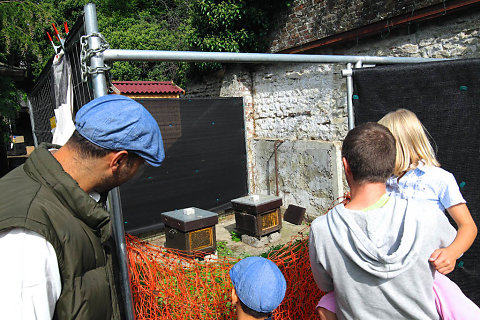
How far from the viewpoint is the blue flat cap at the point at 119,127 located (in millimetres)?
1118

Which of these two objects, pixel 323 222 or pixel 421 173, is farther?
pixel 421 173

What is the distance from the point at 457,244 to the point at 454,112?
1.11 meters

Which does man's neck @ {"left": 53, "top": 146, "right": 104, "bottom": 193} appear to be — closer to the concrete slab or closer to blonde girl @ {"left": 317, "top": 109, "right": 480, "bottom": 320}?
blonde girl @ {"left": 317, "top": 109, "right": 480, "bottom": 320}

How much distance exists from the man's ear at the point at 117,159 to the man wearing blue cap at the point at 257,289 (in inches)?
31.6

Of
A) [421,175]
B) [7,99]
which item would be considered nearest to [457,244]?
[421,175]

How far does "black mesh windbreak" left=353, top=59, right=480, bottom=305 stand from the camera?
7.30 ft

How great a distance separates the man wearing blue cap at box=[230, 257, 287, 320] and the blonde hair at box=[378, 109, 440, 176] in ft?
3.02

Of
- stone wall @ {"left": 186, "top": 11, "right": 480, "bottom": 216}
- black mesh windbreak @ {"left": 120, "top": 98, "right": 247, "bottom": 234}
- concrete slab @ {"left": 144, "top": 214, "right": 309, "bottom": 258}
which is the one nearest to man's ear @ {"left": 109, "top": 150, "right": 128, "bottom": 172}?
concrete slab @ {"left": 144, "top": 214, "right": 309, "bottom": 258}

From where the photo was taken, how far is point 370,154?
4.48 feet

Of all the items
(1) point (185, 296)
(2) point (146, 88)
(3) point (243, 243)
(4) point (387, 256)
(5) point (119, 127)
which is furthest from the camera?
(2) point (146, 88)

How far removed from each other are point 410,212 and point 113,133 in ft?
3.82

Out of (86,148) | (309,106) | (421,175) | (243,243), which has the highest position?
(309,106)

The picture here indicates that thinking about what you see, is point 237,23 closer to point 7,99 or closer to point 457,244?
point 7,99

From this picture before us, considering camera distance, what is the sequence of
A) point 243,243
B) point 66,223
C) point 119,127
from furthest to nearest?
1. point 243,243
2. point 119,127
3. point 66,223
